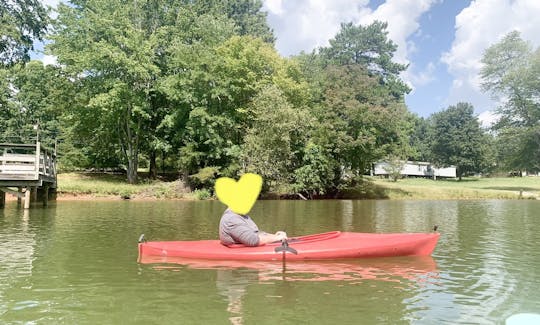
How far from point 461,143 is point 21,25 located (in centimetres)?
5956

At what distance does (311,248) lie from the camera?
9641mm

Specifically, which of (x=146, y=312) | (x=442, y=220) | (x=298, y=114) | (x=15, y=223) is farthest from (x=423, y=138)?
(x=146, y=312)

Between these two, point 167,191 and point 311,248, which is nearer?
point 311,248

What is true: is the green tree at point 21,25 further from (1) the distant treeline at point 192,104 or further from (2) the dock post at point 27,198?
(2) the dock post at point 27,198

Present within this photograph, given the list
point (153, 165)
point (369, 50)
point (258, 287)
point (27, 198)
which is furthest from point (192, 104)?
point (369, 50)

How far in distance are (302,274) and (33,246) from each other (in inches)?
275

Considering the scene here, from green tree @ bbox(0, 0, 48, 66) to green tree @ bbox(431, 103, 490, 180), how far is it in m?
58.0

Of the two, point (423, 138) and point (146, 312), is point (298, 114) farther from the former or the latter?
point (423, 138)

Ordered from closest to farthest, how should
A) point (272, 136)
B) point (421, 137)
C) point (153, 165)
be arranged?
point (272, 136), point (153, 165), point (421, 137)

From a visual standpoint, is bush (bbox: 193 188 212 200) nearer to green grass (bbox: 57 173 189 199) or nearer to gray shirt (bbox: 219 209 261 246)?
green grass (bbox: 57 173 189 199)

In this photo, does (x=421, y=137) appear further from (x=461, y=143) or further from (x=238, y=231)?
(x=238, y=231)

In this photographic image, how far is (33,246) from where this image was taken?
11.2 metres

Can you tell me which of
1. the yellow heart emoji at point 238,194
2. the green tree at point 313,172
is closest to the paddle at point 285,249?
the yellow heart emoji at point 238,194

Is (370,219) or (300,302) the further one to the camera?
(370,219)
